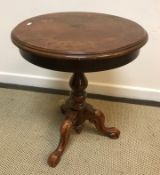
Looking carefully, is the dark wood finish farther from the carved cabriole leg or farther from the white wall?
the white wall

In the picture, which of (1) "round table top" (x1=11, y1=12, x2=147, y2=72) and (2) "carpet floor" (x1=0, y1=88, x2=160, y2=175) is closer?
(1) "round table top" (x1=11, y1=12, x2=147, y2=72)

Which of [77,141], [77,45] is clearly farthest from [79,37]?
[77,141]

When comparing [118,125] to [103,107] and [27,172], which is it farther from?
[27,172]

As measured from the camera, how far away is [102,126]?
4.27 ft

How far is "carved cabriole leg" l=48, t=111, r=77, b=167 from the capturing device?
3.84 ft

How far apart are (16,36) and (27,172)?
58 centimetres

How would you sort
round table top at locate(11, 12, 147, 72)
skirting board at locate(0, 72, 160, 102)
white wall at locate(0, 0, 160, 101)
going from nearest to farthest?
round table top at locate(11, 12, 147, 72), white wall at locate(0, 0, 160, 101), skirting board at locate(0, 72, 160, 102)

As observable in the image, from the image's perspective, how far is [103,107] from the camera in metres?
1.59

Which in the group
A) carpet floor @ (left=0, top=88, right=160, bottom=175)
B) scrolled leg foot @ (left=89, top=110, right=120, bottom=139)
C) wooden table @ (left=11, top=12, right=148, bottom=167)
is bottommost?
carpet floor @ (left=0, top=88, right=160, bottom=175)

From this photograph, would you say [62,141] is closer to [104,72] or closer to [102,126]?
[102,126]

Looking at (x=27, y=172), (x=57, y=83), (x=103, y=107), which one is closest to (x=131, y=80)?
(x=103, y=107)

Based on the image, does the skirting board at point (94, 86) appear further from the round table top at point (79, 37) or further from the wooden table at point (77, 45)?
the round table top at point (79, 37)

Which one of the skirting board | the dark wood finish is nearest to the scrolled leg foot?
the dark wood finish

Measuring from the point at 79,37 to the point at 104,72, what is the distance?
67cm
